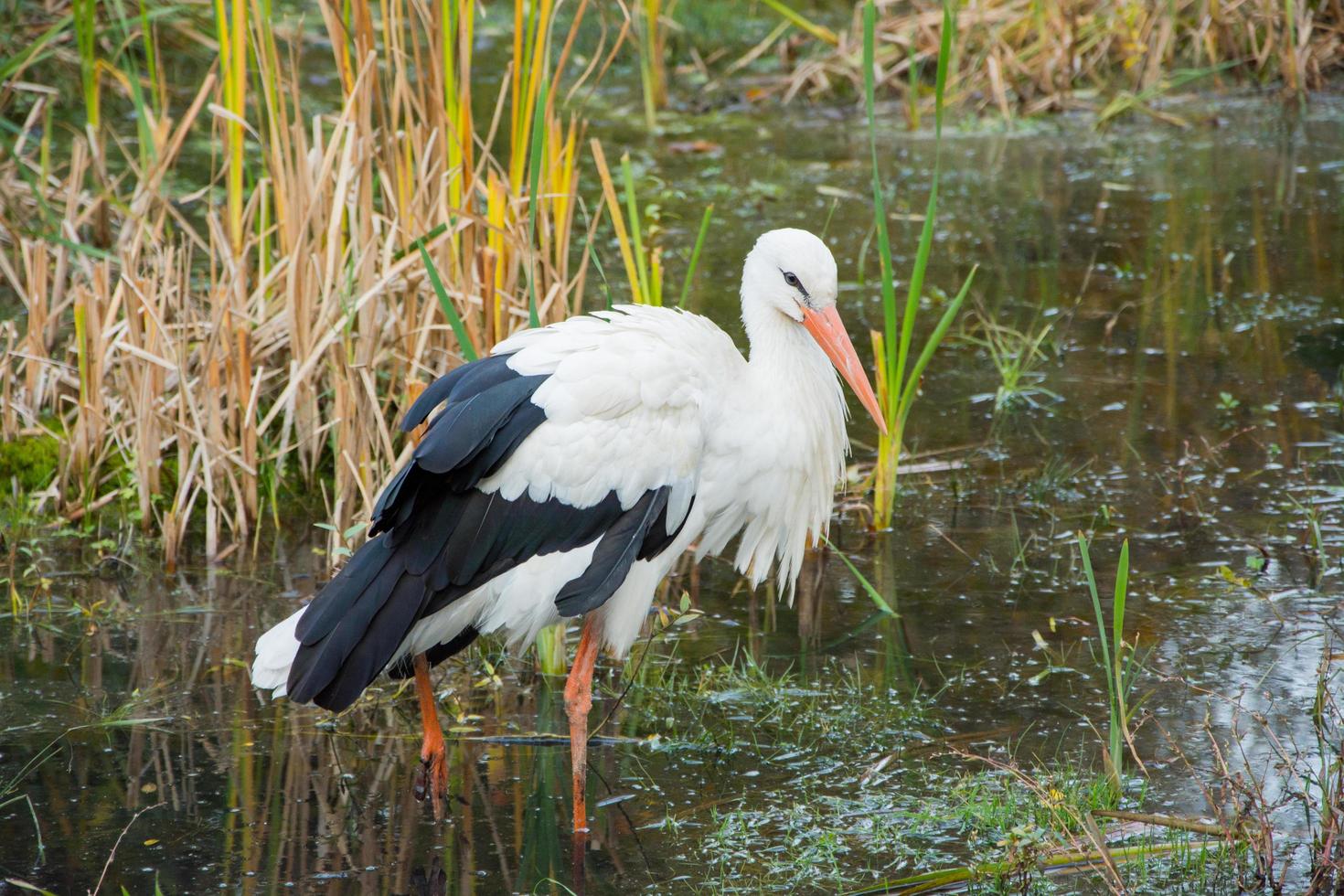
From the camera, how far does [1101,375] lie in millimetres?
6004

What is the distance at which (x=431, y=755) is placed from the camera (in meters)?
3.64

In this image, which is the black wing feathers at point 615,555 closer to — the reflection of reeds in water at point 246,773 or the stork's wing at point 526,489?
the stork's wing at point 526,489

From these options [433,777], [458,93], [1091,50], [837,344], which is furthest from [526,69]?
[1091,50]

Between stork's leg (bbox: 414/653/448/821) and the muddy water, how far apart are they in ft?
0.14

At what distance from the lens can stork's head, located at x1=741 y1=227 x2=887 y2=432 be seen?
3.75 metres

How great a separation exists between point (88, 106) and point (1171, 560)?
4.34 m

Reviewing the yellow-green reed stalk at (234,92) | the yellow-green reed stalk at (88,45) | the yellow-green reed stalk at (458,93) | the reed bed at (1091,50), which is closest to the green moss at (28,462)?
the yellow-green reed stalk at (234,92)

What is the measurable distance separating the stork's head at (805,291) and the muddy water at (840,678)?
2.80 feet

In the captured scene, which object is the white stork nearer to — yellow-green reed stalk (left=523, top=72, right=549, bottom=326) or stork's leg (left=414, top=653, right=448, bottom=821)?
stork's leg (left=414, top=653, right=448, bottom=821)

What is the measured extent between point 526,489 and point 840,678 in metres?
1.12

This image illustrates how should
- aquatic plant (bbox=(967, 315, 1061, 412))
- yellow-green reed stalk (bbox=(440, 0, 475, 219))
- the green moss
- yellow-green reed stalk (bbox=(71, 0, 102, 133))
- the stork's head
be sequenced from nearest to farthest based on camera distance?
the stork's head < yellow-green reed stalk (bbox=(440, 0, 475, 219)) < the green moss < yellow-green reed stalk (bbox=(71, 0, 102, 133)) < aquatic plant (bbox=(967, 315, 1061, 412))

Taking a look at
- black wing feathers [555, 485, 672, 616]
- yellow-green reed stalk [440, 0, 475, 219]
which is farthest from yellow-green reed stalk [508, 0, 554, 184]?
black wing feathers [555, 485, 672, 616]

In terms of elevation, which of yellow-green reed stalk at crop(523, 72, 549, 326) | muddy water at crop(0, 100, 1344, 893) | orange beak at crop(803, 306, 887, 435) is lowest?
muddy water at crop(0, 100, 1344, 893)

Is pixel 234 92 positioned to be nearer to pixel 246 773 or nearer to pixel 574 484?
pixel 574 484
